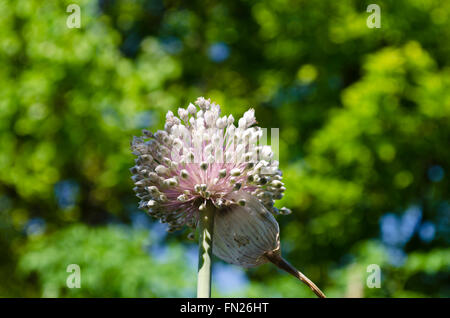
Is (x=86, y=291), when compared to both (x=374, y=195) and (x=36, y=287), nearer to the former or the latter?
(x=36, y=287)

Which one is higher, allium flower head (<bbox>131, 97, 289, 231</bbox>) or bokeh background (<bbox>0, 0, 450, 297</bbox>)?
bokeh background (<bbox>0, 0, 450, 297</bbox>)

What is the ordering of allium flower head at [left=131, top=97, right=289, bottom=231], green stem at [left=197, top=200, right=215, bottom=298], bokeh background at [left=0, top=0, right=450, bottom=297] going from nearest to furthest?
green stem at [left=197, top=200, right=215, bottom=298] → allium flower head at [left=131, top=97, right=289, bottom=231] → bokeh background at [left=0, top=0, right=450, bottom=297]

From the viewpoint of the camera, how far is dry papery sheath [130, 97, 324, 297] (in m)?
0.96

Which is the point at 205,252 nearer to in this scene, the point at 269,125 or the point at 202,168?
the point at 202,168

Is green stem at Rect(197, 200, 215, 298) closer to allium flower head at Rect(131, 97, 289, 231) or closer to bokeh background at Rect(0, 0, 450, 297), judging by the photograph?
allium flower head at Rect(131, 97, 289, 231)

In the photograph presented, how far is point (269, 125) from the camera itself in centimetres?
641

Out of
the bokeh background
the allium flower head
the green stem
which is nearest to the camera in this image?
the green stem

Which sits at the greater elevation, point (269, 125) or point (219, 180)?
point (269, 125)

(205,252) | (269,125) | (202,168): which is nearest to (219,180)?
(202,168)

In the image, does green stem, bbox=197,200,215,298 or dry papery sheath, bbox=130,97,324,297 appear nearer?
green stem, bbox=197,200,215,298

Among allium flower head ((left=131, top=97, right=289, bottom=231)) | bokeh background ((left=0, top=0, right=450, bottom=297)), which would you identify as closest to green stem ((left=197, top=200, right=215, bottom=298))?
allium flower head ((left=131, top=97, right=289, bottom=231))

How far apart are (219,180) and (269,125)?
5.49 m

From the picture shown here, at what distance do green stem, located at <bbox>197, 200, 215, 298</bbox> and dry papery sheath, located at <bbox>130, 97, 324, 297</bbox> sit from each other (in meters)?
0.03
